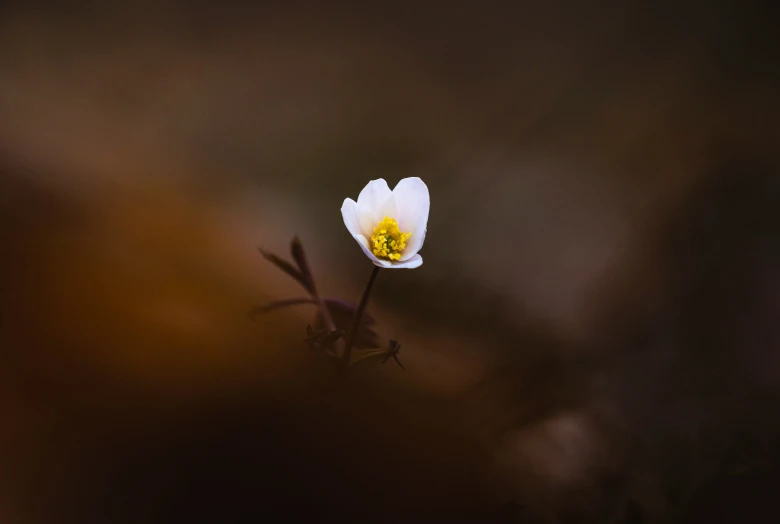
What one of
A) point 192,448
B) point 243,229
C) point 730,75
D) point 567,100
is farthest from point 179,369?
point 730,75

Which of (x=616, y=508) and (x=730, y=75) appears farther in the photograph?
(x=730, y=75)

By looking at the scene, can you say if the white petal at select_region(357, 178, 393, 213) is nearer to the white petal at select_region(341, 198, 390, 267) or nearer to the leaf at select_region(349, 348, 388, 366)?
the white petal at select_region(341, 198, 390, 267)

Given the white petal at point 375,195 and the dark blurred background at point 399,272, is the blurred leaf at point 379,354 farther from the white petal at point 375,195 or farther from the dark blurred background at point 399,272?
the white petal at point 375,195

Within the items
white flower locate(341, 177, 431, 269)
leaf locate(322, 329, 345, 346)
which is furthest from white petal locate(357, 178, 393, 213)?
leaf locate(322, 329, 345, 346)

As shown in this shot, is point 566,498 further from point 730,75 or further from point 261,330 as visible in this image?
point 730,75

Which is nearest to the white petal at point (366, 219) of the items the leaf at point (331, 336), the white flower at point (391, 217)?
the white flower at point (391, 217)

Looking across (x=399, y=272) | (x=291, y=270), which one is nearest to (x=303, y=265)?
(x=291, y=270)
